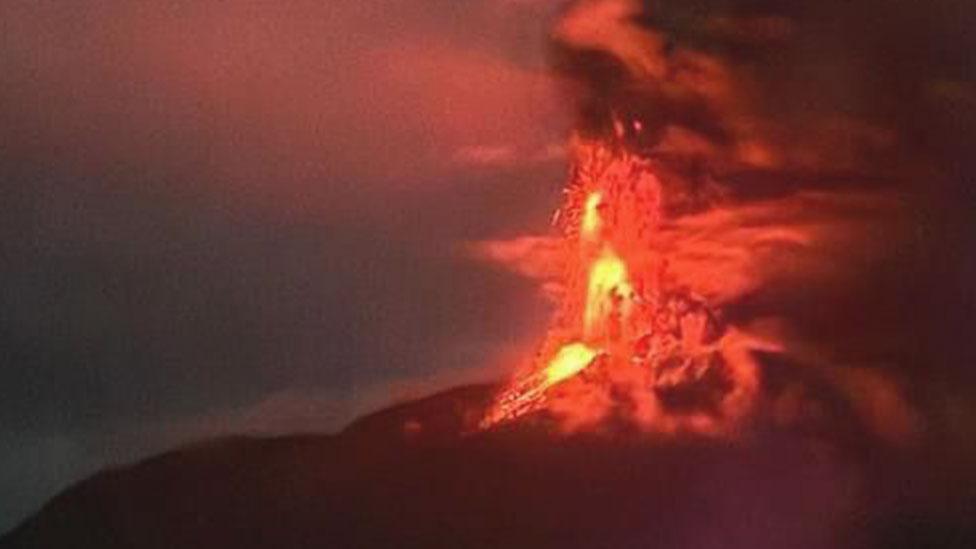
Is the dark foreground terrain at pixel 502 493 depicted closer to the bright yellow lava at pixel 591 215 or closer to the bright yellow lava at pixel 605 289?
the bright yellow lava at pixel 605 289

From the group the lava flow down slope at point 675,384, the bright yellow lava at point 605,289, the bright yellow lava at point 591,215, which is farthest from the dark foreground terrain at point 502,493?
the bright yellow lava at point 591,215

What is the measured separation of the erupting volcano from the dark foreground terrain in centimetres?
4

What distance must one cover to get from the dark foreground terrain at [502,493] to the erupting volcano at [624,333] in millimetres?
41

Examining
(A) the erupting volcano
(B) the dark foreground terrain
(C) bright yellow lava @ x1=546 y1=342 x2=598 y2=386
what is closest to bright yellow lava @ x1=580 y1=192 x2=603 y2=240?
(A) the erupting volcano

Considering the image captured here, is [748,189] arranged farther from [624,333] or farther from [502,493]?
[502,493]

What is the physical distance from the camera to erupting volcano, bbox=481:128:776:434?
2963mm

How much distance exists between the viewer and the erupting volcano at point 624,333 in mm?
2963

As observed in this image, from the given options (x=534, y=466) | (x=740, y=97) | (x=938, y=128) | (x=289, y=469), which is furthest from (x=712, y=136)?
(x=289, y=469)

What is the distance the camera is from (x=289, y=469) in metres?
3.01

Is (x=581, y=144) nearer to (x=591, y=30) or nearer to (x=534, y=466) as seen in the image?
(x=591, y=30)

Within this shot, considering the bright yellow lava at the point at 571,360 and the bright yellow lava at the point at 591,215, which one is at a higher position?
the bright yellow lava at the point at 591,215

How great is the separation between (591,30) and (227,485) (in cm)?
74

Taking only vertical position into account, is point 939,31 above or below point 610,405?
above

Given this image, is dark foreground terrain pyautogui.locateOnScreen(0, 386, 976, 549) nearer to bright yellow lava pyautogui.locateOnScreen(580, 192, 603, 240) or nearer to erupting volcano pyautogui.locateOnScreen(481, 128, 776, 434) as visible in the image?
erupting volcano pyautogui.locateOnScreen(481, 128, 776, 434)
